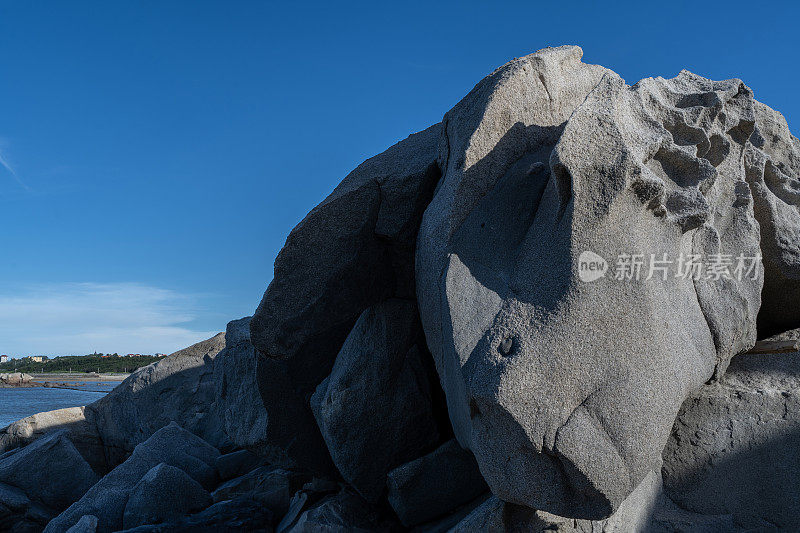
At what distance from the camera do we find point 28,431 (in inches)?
408

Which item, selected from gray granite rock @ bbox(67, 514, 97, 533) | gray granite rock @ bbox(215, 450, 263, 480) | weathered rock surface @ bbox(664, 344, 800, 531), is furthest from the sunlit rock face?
gray granite rock @ bbox(215, 450, 263, 480)

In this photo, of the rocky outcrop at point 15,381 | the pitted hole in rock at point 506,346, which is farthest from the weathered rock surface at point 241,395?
the rocky outcrop at point 15,381

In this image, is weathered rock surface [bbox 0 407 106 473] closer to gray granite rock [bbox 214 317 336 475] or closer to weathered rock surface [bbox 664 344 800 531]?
gray granite rock [bbox 214 317 336 475]

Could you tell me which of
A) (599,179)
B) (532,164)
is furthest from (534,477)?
(532,164)

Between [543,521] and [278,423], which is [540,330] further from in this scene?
[278,423]

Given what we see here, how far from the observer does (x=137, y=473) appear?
7.05 metres

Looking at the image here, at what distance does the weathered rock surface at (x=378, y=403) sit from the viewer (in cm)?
487

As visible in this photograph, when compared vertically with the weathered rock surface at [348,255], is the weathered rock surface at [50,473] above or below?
below

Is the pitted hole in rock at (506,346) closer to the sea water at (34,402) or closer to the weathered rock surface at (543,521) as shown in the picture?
the weathered rock surface at (543,521)

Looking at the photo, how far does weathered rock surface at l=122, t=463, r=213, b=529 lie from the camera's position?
19.6 feet

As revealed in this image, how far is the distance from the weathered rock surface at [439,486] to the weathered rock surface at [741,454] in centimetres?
134

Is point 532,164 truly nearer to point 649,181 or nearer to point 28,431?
point 649,181

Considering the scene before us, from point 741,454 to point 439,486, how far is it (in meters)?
2.05

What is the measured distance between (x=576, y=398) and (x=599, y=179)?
1147 millimetres
